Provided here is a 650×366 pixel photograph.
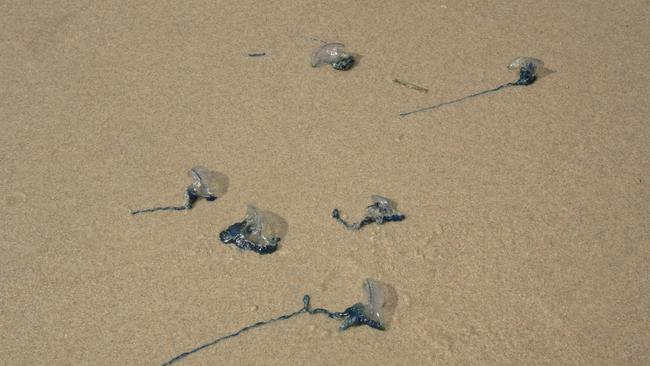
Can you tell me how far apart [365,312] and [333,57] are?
1.00 m

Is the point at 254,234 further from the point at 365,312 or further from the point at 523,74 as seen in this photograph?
the point at 523,74

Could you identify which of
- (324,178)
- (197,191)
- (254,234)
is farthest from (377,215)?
(197,191)

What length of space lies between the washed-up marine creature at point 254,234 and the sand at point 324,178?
32 millimetres

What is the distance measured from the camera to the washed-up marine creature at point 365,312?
5.37 feet

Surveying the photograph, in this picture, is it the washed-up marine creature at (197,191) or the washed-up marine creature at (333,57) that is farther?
the washed-up marine creature at (333,57)

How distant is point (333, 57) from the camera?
7.37ft

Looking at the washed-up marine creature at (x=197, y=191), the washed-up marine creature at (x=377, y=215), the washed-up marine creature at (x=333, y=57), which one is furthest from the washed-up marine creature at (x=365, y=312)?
the washed-up marine creature at (x=333, y=57)

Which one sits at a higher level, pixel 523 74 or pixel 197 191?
pixel 523 74

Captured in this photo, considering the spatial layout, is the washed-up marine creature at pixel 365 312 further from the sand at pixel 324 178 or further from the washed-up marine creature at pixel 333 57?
the washed-up marine creature at pixel 333 57

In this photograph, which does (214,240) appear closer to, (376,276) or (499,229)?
(376,276)

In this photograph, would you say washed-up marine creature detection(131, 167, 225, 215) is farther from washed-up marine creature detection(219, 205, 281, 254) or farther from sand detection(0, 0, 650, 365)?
washed-up marine creature detection(219, 205, 281, 254)

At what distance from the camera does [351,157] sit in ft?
6.58

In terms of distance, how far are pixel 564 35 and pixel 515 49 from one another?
0.22m

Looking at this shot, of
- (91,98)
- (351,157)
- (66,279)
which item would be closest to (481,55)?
(351,157)
